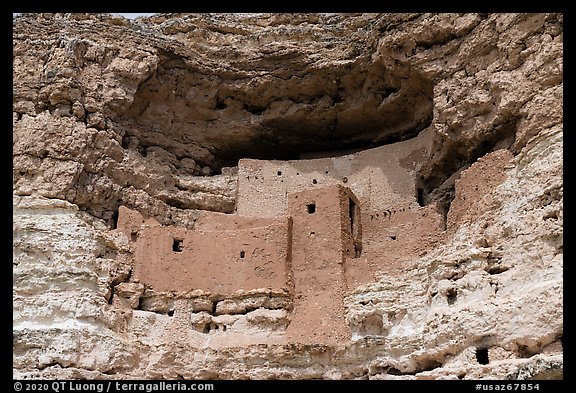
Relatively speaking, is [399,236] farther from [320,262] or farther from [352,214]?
[320,262]

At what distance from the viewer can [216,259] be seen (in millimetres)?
18141

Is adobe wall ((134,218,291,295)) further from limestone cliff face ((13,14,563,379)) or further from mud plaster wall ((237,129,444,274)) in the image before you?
mud plaster wall ((237,129,444,274))

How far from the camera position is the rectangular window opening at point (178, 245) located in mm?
18297

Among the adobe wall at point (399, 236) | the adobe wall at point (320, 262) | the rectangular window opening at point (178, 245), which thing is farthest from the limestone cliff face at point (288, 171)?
the rectangular window opening at point (178, 245)

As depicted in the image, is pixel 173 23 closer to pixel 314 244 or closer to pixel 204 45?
pixel 204 45

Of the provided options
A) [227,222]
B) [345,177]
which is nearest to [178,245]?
[227,222]

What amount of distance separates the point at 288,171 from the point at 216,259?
3.40 m

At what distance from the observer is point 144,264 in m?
18.0

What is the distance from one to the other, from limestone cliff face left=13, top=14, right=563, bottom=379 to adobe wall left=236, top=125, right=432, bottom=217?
5cm

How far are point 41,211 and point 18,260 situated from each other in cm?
120

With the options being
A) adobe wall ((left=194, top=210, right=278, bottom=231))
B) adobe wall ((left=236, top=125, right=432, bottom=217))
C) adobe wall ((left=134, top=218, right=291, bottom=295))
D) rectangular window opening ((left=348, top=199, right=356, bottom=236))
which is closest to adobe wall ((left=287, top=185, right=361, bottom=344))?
rectangular window opening ((left=348, top=199, right=356, bottom=236))

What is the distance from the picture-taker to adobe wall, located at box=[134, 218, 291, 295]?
17.8m

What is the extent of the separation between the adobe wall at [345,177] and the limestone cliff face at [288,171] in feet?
0.18
